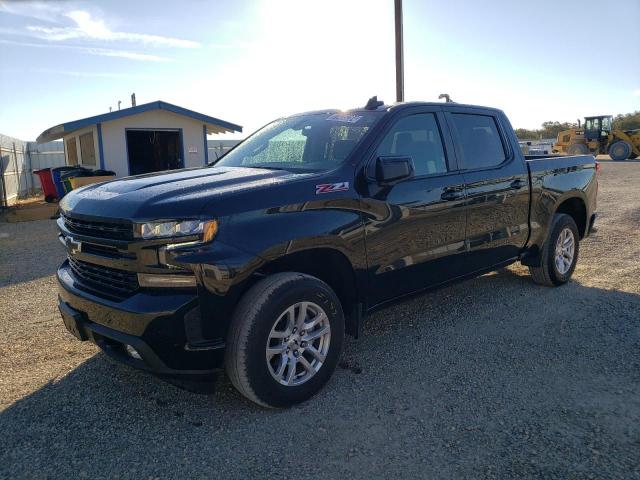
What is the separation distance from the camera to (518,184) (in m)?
5.07

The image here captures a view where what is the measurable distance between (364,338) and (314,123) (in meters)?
1.88

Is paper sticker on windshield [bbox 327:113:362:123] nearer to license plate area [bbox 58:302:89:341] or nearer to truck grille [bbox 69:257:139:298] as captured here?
truck grille [bbox 69:257:139:298]

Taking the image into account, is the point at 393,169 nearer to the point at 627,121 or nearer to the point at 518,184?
the point at 518,184

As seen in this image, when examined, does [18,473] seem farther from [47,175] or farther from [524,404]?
[47,175]

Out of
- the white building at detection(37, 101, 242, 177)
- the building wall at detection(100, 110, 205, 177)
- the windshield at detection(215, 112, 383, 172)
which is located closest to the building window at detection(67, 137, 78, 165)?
the white building at detection(37, 101, 242, 177)

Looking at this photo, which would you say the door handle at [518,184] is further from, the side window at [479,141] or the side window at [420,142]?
the side window at [420,142]

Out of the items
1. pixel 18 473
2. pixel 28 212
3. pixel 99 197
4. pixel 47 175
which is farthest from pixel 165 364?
pixel 47 175

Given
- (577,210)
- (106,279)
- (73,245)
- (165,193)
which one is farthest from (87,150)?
(165,193)

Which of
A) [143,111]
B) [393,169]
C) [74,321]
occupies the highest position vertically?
[143,111]

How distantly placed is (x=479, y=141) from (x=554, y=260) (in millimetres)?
1707

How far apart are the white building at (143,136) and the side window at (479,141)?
13.2 meters

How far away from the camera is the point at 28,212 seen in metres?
15.0

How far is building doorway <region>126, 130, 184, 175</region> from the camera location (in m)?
19.2

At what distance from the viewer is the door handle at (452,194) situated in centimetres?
426
